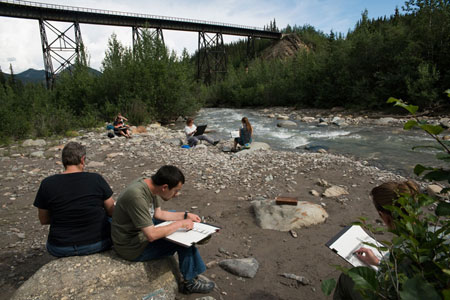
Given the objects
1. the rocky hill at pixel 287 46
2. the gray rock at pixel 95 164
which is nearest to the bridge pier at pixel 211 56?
the rocky hill at pixel 287 46

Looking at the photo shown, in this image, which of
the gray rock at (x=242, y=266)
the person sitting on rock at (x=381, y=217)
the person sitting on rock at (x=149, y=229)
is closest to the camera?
the person sitting on rock at (x=381, y=217)

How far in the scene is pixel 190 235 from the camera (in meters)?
2.71

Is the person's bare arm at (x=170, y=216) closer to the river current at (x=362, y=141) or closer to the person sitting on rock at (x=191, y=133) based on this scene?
the river current at (x=362, y=141)

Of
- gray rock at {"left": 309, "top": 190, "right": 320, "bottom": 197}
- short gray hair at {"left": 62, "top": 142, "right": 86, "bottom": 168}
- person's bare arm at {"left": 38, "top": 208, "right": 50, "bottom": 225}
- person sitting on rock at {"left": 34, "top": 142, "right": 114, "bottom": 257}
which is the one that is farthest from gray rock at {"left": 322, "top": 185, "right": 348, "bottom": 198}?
person's bare arm at {"left": 38, "top": 208, "right": 50, "bottom": 225}

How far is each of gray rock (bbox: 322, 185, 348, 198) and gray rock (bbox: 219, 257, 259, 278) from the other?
8.10 ft

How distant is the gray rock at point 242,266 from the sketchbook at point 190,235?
74 centimetres

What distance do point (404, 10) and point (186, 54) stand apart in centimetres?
1341

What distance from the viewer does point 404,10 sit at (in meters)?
16.6

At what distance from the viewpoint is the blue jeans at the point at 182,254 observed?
8.91 feet

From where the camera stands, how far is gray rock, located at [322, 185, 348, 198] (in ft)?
17.2

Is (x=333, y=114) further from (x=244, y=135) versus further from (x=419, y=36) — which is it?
(x=244, y=135)

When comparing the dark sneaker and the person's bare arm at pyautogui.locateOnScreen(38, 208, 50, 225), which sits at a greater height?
the person's bare arm at pyautogui.locateOnScreen(38, 208, 50, 225)

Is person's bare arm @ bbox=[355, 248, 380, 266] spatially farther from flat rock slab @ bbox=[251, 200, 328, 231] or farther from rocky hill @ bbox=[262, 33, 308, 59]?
rocky hill @ bbox=[262, 33, 308, 59]

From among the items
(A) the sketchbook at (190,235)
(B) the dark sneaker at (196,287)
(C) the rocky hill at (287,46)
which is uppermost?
(C) the rocky hill at (287,46)
